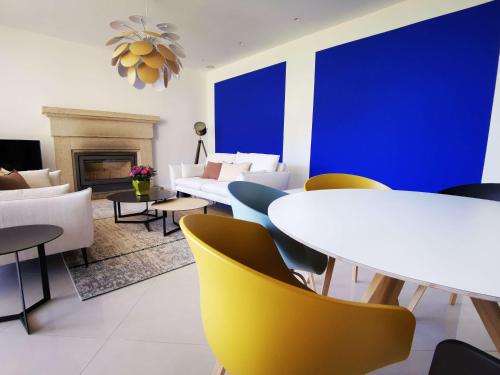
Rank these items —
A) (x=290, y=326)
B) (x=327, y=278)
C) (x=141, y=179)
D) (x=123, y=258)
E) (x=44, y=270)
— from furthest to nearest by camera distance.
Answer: (x=141, y=179) < (x=123, y=258) < (x=44, y=270) < (x=327, y=278) < (x=290, y=326)

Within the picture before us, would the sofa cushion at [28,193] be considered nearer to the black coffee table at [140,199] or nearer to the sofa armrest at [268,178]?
the black coffee table at [140,199]

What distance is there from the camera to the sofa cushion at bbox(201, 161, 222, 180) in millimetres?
4199

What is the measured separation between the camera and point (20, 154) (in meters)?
3.83

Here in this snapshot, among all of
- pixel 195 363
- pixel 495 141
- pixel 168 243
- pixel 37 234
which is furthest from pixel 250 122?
pixel 195 363

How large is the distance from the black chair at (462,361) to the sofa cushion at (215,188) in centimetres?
294

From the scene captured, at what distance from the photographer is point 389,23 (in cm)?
306

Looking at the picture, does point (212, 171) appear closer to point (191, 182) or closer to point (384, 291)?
point (191, 182)

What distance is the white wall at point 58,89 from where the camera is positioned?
153 inches

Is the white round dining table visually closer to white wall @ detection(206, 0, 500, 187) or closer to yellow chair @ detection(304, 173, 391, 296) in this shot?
yellow chair @ detection(304, 173, 391, 296)

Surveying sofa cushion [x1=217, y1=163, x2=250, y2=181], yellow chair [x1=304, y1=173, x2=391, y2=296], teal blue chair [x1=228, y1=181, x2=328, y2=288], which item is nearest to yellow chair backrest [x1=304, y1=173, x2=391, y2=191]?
yellow chair [x1=304, y1=173, x2=391, y2=296]

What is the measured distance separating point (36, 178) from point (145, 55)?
1754 mm

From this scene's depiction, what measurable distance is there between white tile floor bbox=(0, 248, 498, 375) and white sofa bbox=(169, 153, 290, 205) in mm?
1480

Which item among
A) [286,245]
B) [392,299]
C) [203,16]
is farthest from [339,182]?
[203,16]

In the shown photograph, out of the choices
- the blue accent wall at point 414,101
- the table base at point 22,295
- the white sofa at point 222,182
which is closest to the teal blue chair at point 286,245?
the table base at point 22,295
